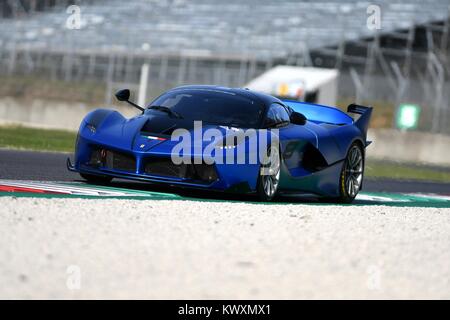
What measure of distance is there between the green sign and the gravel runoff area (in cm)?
1825

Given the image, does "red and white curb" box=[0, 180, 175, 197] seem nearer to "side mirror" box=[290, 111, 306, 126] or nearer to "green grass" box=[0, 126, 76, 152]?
"side mirror" box=[290, 111, 306, 126]

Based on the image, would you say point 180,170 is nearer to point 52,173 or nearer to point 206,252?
point 52,173

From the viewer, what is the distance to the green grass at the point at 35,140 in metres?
17.5

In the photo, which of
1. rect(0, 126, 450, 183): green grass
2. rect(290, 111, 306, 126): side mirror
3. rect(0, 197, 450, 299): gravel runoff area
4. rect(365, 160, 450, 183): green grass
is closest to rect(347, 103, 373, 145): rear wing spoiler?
rect(290, 111, 306, 126): side mirror

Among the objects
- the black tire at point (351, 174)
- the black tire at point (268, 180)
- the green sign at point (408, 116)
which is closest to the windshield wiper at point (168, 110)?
the black tire at point (268, 180)

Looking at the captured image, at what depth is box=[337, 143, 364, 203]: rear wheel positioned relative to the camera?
1133cm

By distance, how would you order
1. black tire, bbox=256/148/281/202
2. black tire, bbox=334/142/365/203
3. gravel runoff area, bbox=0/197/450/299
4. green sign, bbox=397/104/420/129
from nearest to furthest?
gravel runoff area, bbox=0/197/450/299
black tire, bbox=256/148/281/202
black tire, bbox=334/142/365/203
green sign, bbox=397/104/420/129

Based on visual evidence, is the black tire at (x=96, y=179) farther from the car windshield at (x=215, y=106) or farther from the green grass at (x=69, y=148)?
the green grass at (x=69, y=148)

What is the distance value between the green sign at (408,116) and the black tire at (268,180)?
685 inches

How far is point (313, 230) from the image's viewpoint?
7797mm

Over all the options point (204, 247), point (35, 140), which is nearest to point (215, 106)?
point (204, 247)

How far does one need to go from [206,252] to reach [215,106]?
4231mm
